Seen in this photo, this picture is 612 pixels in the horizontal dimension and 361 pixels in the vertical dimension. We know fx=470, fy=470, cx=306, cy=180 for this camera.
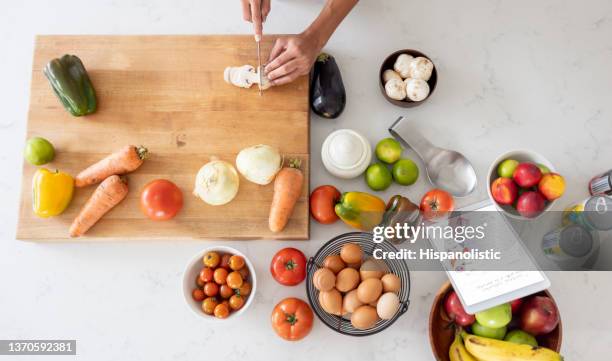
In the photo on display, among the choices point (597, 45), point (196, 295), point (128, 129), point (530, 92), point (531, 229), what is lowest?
point (196, 295)

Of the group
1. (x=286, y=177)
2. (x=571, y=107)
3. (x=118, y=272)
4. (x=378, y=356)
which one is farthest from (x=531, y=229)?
(x=118, y=272)

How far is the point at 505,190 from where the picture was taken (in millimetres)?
1126

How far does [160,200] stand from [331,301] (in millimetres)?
475

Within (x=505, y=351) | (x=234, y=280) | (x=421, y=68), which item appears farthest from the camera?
(x=421, y=68)

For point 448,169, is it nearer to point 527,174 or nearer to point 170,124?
point 527,174

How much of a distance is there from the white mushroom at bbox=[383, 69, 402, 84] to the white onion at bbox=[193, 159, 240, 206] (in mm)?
473

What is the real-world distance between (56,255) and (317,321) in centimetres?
70

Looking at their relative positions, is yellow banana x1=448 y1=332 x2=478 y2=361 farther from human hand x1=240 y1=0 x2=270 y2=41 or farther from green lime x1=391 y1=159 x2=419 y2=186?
human hand x1=240 y1=0 x2=270 y2=41

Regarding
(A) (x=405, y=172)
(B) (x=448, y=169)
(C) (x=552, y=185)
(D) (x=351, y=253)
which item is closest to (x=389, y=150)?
(A) (x=405, y=172)

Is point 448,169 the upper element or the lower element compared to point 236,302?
upper

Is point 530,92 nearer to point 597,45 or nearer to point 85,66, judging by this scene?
point 597,45

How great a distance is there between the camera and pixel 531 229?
1.20 meters

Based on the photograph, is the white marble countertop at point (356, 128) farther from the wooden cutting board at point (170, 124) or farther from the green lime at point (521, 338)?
the green lime at point (521, 338)

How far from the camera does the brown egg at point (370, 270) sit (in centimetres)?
108
